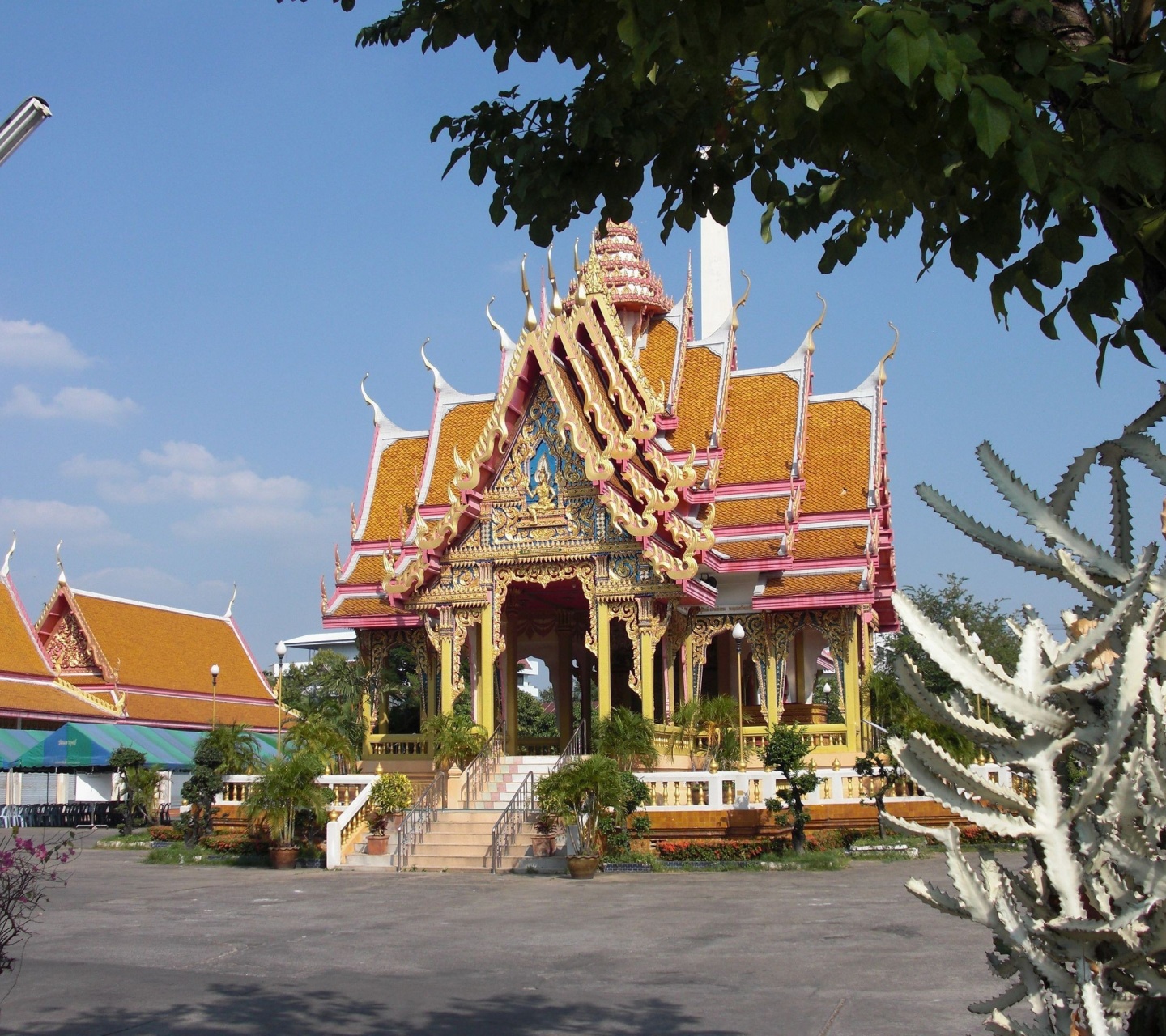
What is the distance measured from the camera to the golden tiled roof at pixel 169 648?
40562mm

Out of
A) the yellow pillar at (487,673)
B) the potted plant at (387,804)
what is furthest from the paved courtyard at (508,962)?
the yellow pillar at (487,673)

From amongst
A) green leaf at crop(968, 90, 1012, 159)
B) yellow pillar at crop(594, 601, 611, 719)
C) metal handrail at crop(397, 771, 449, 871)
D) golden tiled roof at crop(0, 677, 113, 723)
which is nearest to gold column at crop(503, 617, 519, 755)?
metal handrail at crop(397, 771, 449, 871)

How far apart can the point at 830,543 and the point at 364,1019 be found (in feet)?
55.4

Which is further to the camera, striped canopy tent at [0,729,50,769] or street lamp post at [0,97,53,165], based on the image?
striped canopy tent at [0,729,50,769]

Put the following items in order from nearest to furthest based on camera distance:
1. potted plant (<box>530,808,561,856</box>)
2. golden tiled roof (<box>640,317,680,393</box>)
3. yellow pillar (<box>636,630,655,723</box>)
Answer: potted plant (<box>530,808,561,856</box>) → yellow pillar (<box>636,630,655,723</box>) → golden tiled roof (<box>640,317,680,393</box>)

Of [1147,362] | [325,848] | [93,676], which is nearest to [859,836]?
[325,848]

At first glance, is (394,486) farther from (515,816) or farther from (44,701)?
(44,701)

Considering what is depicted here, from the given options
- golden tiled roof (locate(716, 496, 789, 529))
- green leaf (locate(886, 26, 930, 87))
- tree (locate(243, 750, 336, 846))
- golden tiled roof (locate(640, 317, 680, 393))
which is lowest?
tree (locate(243, 750, 336, 846))

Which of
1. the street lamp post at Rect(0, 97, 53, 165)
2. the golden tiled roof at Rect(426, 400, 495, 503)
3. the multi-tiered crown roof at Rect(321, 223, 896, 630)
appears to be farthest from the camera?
the golden tiled roof at Rect(426, 400, 495, 503)

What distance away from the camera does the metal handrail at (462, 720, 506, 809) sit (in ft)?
66.3

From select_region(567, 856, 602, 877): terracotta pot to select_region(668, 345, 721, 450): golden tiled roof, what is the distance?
32.0ft

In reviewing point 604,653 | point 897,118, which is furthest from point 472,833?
point 897,118

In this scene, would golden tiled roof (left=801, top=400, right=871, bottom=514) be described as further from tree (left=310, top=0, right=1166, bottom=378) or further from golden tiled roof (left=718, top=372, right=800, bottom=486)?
tree (left=310, top=0, right=1166, bottom=378)

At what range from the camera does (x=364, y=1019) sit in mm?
7812
